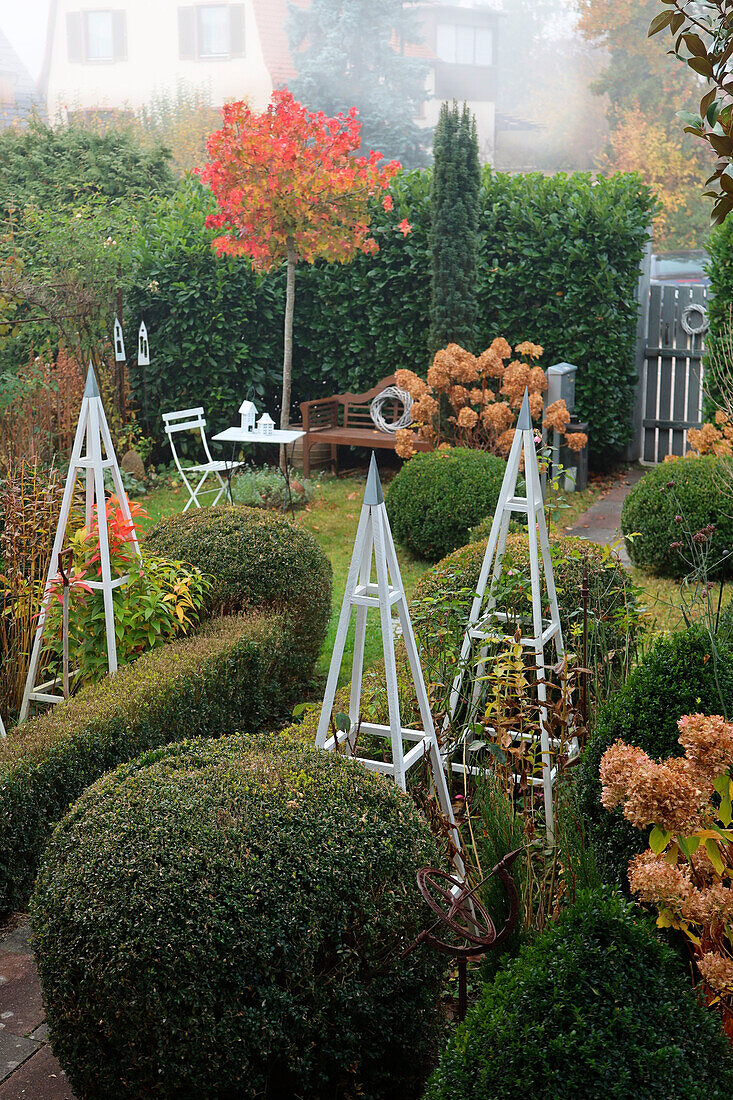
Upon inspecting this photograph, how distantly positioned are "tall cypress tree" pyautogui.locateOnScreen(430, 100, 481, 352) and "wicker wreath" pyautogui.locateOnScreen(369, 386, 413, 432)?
1.92 ft

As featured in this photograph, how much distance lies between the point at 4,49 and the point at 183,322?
70.1 ft

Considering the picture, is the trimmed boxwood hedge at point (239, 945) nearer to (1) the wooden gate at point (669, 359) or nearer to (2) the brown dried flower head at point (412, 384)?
(2) the brown dried flower head at point (412, 384)

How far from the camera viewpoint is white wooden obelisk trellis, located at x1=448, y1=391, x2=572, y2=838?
2.96 metres

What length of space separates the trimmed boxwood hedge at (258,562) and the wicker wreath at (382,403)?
4.12m

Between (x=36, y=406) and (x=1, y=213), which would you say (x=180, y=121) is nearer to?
A: (x=1, y=213)

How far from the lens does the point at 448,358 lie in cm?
799

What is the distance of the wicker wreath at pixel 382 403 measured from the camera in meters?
8.70

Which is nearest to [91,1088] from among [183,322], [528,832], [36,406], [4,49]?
[528,832]

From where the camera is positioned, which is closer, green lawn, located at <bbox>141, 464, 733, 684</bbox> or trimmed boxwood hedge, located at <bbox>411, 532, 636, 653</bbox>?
trimmed boxwood hedge, located at <bbox>411, 532, 636, 653</bbox>

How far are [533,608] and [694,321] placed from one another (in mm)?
7648

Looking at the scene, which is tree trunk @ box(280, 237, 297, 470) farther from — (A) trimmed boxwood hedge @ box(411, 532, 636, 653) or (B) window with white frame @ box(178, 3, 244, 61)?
(B) window with white frame @ box(178, 3, 244, 61)

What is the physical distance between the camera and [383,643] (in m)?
2.57

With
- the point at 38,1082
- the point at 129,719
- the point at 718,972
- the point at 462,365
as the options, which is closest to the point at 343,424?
the point at 462,365

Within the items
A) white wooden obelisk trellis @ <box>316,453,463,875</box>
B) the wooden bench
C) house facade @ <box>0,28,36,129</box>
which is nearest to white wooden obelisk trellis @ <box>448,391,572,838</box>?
white wooden obelisk trellis @ <box>316,453,463,875</box>
